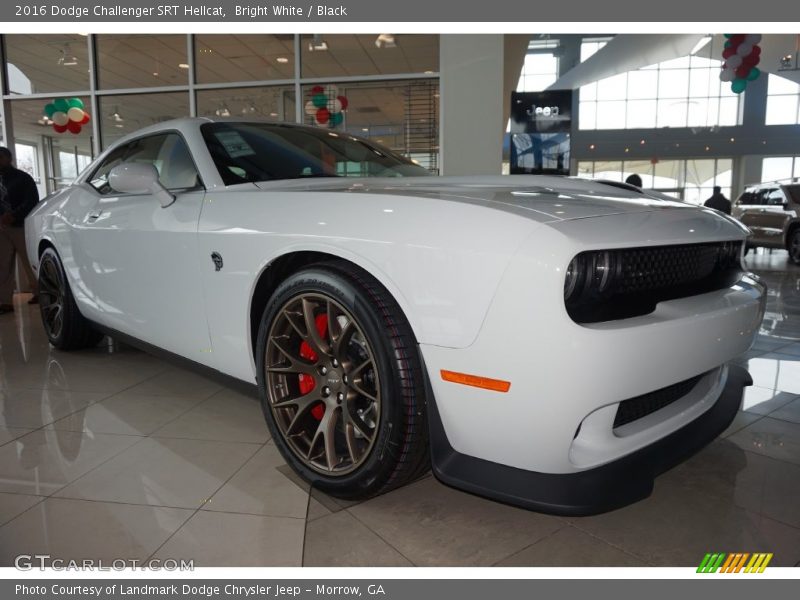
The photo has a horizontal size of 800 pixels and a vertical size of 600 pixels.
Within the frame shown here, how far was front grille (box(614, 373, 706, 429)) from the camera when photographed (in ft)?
5.37

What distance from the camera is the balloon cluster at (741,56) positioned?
11641 mm

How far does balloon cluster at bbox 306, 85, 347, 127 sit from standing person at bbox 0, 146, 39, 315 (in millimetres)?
3838

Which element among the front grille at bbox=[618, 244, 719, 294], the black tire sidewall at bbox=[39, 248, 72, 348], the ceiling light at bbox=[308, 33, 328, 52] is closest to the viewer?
the front grille at bbox=[618, 244, 719, 294]

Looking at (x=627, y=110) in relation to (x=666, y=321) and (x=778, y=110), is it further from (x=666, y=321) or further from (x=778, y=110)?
(x=666, y=321)

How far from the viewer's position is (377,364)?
5.33ft

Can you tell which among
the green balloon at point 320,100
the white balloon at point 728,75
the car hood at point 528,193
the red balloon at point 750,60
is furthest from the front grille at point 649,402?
the white balloon at point 728,75

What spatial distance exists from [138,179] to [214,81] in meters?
7.26

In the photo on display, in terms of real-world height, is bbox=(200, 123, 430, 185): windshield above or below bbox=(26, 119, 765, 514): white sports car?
above

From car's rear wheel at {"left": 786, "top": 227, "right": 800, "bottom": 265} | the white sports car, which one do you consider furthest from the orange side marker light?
car's rear wheel at {"left": 786, "top": 227, "right": 800, "bottom": 265}

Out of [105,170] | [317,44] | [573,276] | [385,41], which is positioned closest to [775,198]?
[385,41]

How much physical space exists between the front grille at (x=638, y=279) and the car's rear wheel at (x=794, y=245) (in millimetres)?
10520

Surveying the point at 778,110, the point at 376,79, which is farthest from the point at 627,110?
the point at 376,79

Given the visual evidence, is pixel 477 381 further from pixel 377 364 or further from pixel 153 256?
pixel 153 256

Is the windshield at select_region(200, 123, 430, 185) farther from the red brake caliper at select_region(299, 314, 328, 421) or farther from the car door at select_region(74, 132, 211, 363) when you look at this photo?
the red brake caliper at select_region(299, 314, 328, 421)
